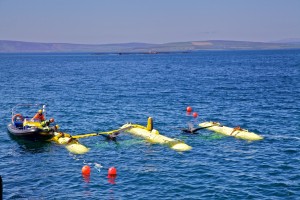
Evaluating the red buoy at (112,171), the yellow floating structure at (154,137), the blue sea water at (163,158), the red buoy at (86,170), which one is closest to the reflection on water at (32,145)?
the blue sea water at (163,158)

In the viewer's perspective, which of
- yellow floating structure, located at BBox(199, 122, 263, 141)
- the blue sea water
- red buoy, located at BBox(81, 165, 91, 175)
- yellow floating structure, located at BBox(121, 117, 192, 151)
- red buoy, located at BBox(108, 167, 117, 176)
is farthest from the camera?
yellow floating structure, located at BBox(199, 122, 263, 141)

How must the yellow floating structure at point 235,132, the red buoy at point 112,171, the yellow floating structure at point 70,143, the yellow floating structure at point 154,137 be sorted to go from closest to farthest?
1. the red buoy at point 112,171
2. the yellow floating structure at point 70,143
3. the yellow floating structure at point 154,137
4. the yellow floating structure at point 235,132

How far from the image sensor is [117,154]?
3797cm

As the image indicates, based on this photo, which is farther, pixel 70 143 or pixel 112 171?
pixel 70 143

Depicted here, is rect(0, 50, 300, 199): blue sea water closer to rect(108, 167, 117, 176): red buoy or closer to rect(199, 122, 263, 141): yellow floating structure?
rect(108, 167, 117, 176): red buoy

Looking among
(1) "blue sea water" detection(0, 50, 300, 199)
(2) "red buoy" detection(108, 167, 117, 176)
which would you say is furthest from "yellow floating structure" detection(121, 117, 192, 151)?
(2) "red buoy" detection(108, 167, 117, 176)

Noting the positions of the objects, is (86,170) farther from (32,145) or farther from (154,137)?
(32,145)

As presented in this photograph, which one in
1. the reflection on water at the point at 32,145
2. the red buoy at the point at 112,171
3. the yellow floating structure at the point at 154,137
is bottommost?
the reflection on water at the point at 32,145

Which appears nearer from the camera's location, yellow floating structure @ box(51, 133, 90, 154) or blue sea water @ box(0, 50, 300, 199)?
blue sea water @ box(0, 50, 300, 199)

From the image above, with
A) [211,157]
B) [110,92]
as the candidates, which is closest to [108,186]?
[211,157]

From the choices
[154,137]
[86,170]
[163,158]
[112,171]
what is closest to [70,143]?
[86,170]

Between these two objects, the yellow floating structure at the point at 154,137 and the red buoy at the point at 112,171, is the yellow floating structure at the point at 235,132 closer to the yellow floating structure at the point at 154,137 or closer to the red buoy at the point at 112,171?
the yellow floating structure at the point at 154,137

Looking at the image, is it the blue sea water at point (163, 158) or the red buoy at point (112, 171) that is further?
the red buoy at point (112, 171)

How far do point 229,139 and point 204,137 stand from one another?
288 cm
